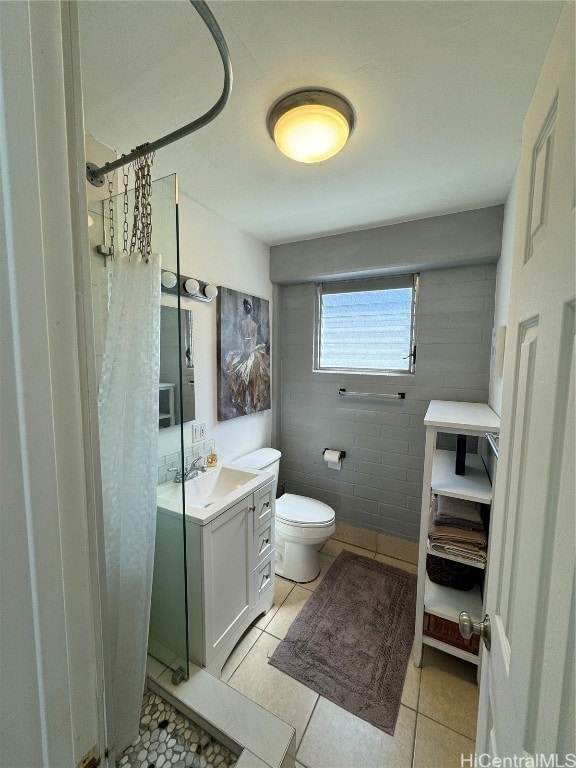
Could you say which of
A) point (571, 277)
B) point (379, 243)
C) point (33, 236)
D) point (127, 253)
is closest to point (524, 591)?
point (571, 277)

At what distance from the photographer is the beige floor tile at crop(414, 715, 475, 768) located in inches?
46.1

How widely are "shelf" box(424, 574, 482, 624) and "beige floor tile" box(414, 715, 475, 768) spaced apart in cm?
40

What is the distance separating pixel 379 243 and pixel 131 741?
2.80 metres

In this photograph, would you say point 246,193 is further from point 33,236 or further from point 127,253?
point 33,236

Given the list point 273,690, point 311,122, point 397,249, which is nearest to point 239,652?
point 273,690

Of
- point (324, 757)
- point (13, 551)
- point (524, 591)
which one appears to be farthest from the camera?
point (324, 757)

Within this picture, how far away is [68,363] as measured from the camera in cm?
37

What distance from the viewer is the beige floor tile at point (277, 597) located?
179 centimetres

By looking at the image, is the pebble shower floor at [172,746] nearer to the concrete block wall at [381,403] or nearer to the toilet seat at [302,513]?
the toilet seat at [302,513]

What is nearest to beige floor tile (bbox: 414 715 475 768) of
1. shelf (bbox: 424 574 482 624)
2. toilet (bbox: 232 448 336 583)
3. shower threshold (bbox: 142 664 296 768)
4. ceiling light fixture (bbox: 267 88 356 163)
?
shelf (bbox: 424 574 482 624)

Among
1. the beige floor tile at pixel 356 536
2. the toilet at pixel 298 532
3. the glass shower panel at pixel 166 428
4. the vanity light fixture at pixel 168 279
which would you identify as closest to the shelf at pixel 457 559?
the toilet at pixel 298 532

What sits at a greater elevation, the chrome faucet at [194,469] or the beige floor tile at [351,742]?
the chrome faucet at [194,469]

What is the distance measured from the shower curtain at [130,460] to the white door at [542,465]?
1.10 m

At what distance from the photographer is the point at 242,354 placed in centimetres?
226
